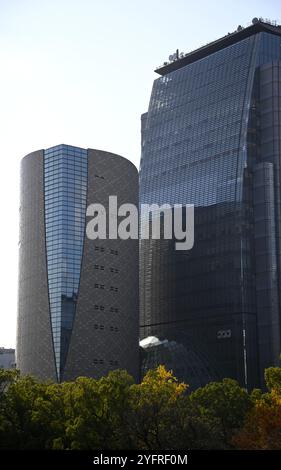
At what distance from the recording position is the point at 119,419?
9944 centimetres

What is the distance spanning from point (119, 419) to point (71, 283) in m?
90.1

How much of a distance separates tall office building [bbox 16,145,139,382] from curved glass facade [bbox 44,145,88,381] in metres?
0.22

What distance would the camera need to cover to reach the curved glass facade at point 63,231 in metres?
186

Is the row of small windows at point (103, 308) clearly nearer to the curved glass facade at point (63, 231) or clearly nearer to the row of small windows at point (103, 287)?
the row of small windows at point (103, 287)

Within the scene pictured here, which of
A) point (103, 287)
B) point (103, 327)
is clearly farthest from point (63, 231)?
point (103, 327)

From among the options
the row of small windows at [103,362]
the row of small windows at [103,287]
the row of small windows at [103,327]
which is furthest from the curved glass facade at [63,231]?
the row of small windows at [103,362]

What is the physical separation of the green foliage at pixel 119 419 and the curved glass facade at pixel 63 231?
66.4 m

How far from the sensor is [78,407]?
104 m

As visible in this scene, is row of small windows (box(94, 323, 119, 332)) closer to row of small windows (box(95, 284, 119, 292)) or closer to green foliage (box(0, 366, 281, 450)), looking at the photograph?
row of small windows (box(95, 284, 119, 292))

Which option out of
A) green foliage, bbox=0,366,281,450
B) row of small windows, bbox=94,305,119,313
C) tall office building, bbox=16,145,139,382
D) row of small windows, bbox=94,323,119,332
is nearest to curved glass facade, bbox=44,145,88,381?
tall office building, bbox=16,145,139,382

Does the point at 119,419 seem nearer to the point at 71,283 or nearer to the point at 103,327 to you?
the point at 71,283

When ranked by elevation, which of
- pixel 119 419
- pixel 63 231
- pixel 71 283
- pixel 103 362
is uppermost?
pixel 63 231
